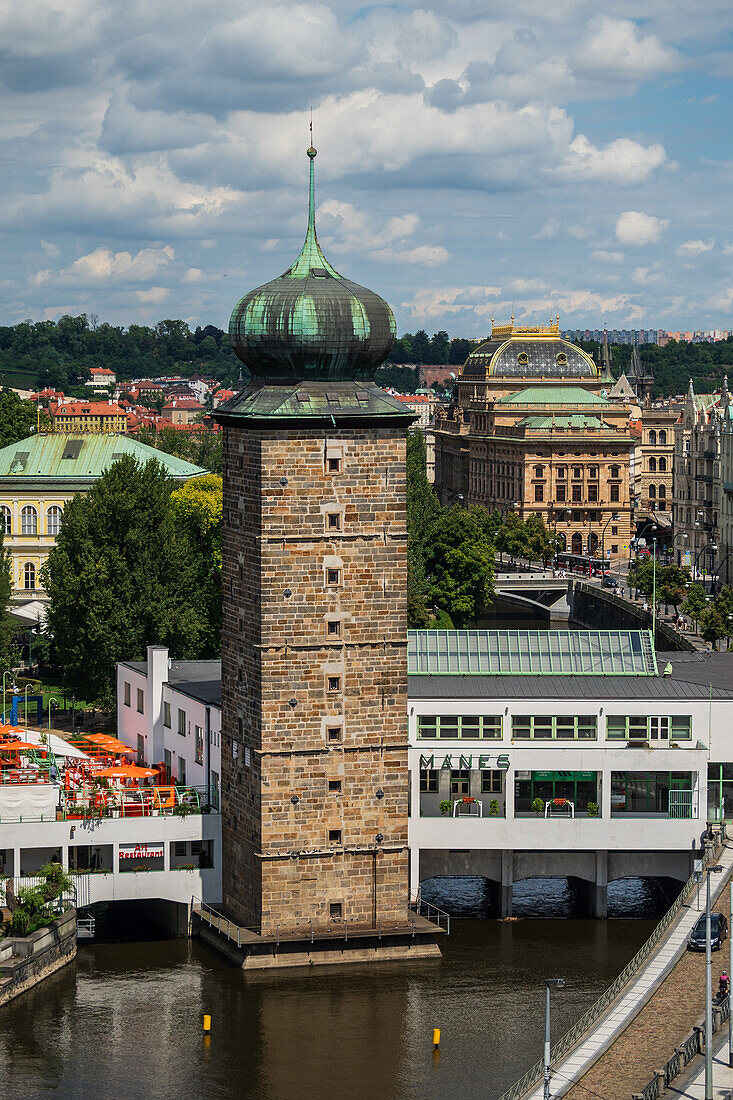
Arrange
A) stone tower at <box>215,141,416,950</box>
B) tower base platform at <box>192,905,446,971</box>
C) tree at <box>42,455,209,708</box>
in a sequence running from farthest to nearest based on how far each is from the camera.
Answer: tree at <box>42,455,209,708</box> < stone tower at <box>215,141,416,950</box> < tower base platform at <box>192,905,446,971</box>

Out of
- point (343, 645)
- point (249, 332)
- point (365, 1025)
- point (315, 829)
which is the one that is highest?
point (249, 332)

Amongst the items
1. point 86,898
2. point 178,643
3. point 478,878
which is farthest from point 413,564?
point 86,898

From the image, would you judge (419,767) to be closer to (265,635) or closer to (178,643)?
(265,635)

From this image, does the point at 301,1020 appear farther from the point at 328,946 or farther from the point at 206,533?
the point at 206,533

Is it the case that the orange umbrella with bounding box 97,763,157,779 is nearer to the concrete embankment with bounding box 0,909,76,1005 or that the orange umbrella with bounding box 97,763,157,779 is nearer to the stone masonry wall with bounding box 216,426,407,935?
the concrete embankment with bounding box 0,909,76,1005

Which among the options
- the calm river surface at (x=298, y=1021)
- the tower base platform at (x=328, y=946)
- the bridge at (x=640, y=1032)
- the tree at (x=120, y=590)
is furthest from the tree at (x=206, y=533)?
the bridge at (x=640, y=1032)

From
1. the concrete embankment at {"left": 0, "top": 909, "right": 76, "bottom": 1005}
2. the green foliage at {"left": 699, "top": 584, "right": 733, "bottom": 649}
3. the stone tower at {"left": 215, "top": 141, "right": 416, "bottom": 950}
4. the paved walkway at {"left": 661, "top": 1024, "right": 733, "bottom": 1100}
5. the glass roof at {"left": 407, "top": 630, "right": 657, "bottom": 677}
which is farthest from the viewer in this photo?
the green foliage at {"left": 699, "top": 584, "right": 733, "bottom": 649}

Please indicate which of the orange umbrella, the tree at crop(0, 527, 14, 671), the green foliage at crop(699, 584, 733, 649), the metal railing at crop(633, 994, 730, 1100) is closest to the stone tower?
the orange umbrella

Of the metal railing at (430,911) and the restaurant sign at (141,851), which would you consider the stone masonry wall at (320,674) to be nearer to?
the restaurant sign at (141,851)

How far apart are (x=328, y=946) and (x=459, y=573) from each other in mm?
105807

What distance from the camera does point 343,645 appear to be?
283ft

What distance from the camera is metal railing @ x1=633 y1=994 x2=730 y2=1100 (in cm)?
6312

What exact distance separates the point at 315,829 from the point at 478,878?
1889cm

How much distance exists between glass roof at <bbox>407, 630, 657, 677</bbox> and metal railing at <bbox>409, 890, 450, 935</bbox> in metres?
11.4
